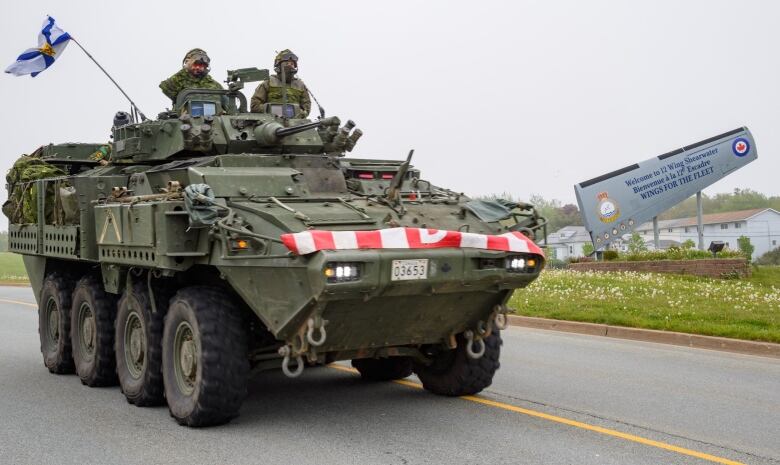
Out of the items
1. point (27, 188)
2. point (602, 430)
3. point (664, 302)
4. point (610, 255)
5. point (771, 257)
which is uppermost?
point (27, 188)

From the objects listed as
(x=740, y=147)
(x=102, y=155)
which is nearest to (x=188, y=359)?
(x=102, y=155)

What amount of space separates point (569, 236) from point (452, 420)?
5316 cm

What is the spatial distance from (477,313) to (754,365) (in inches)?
164

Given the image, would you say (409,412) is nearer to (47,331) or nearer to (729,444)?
(729,444)

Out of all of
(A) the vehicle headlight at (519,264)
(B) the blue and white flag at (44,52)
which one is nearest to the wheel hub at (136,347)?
(A) the vehicle headlight at (519,264)

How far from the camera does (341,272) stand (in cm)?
672

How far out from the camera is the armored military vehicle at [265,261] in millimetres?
7051

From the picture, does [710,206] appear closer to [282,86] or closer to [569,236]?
[569,236]

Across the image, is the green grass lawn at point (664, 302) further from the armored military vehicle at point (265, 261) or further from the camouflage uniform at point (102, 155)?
the camouflage uniform at point (102, 155)

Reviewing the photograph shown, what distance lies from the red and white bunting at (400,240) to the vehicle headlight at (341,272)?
13 cm

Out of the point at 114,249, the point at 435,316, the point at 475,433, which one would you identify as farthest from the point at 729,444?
the point at 114,249

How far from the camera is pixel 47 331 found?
1147cm

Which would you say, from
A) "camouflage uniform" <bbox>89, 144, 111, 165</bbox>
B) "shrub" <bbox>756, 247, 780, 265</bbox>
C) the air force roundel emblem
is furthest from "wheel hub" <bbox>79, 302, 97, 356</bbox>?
"shrub" <bbox>756, 247, 780, 265</bbox>

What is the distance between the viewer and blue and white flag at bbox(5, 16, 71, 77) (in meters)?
13.4
